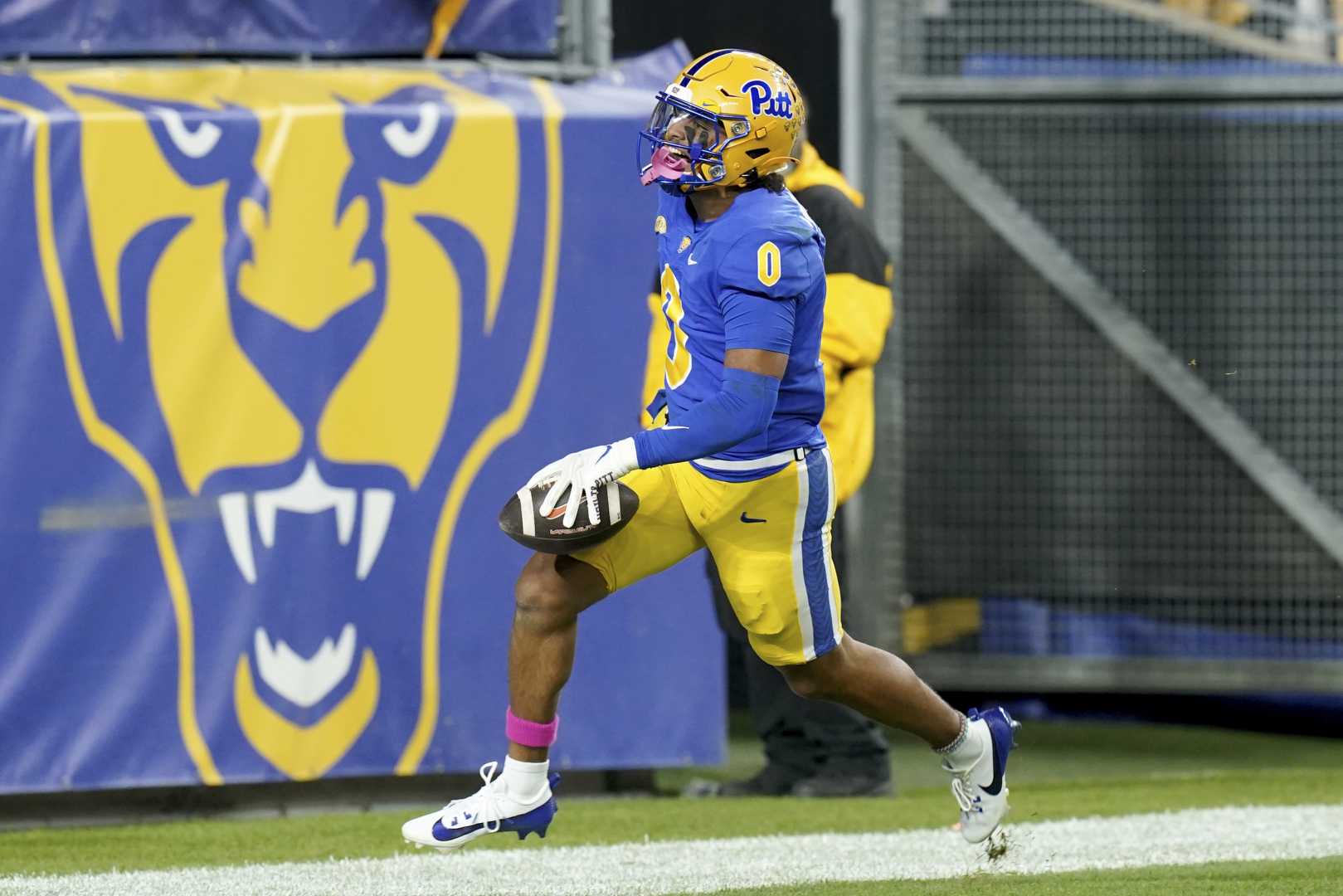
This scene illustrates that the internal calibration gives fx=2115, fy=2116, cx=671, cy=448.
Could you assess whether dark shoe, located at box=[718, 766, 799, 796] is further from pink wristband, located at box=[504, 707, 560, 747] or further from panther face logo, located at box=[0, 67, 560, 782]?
pink wristband, located at box=[504, 707, 560, 747]

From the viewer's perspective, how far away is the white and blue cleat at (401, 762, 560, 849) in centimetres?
414

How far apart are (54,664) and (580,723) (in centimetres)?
141

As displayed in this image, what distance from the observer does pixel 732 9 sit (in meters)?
7.75

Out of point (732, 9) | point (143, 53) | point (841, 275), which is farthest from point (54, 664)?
point (732, 9)

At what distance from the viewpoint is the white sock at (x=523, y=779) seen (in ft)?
13.8

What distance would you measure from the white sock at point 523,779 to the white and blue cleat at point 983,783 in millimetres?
924

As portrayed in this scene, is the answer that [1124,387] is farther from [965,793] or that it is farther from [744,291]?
[744,291]

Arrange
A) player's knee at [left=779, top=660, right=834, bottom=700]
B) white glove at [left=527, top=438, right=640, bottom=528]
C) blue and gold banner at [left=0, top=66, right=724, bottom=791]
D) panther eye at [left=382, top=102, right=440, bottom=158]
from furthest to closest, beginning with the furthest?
panther eye at [left=382, top=102, right=440, bottom=158] < blue and gold banner at [left=0, top=66, right=724, bottom=791] < player's knee at [left=779, top=660, right=834, bottom=700] < white glove at [left=527, top=438, right=640, bottom=528]

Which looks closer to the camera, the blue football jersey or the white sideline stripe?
the blue football jersey

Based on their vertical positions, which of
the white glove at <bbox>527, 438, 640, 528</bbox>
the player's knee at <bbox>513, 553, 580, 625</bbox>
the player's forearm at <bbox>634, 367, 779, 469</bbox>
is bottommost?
the player's knee at <bbox>513, 553, 580, 625</bbox>

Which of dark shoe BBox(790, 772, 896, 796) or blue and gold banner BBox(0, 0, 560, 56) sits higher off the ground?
blue and gold banner BBox(0, 0, 560, 56)

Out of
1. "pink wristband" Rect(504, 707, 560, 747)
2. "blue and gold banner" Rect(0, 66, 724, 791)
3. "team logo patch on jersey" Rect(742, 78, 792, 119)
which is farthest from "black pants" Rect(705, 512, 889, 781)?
"team logo patch on jersey" Rect(742, 78, 792, 119)

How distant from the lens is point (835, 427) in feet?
18.5

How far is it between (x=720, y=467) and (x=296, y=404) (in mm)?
1776
